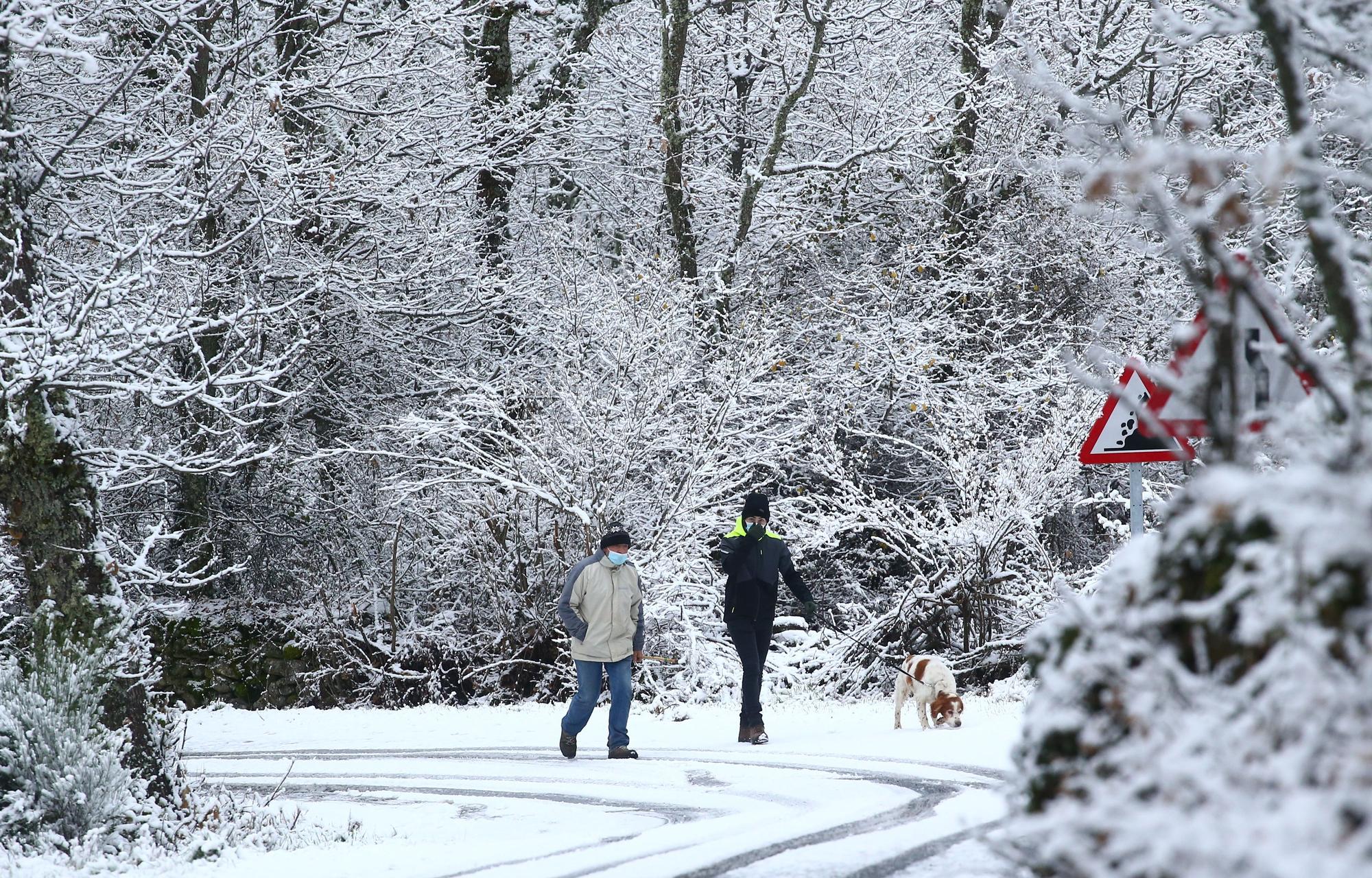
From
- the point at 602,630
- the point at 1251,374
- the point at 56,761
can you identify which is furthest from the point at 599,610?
the point at 1251,374

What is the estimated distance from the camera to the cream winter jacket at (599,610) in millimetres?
9984

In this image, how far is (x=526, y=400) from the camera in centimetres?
1595

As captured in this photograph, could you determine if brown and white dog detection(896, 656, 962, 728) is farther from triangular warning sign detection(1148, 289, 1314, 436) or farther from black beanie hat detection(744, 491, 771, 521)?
triangular warning sign detection(1148, 289, 1314, 436)

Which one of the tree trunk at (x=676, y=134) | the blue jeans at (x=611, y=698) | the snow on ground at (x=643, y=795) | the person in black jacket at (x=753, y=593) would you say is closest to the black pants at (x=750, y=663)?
the person in black jacket at (x=753, y=593)

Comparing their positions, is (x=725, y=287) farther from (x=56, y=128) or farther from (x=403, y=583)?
(x=56, y=128)

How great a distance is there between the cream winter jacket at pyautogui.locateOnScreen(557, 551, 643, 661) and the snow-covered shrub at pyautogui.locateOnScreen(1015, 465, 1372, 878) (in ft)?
25.1

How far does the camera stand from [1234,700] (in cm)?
204

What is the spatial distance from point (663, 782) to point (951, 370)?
39.8ft

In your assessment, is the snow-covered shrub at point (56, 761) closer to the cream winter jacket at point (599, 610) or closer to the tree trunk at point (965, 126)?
the cream winter jacket at point (599, 610)

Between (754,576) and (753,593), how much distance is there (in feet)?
0.46

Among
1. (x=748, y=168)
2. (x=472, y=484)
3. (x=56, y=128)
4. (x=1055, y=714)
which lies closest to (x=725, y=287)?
(x=748, y=168)

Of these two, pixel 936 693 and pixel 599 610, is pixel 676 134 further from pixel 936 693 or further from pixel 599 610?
pixel 936 693

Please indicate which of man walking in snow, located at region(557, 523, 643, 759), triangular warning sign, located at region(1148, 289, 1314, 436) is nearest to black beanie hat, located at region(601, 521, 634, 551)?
man walking in snow, located at region(557, 523, 643, 759)

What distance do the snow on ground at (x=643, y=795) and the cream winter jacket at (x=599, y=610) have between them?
34.5 inches
